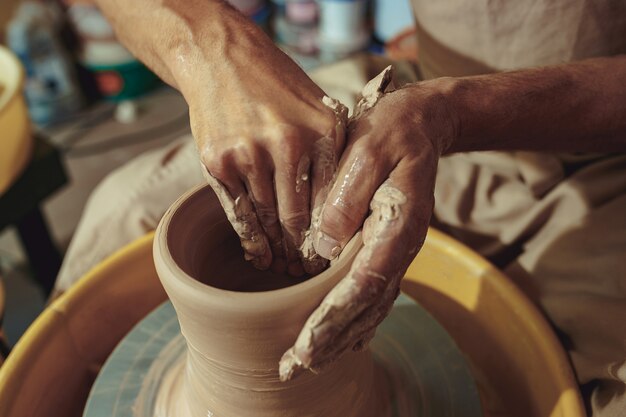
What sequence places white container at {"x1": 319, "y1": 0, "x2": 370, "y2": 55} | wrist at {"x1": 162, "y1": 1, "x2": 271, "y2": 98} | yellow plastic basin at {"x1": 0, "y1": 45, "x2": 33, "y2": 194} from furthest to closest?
white container at {"x1": 319, "y1": 0, "x2": 370, "y2": 55}
yellow plastic basin at {"x1": 0, "y1": 45, "x2": 33, "y2": 194}
wrist at {"x1": 162, "y1": 1, "x2": 271, "y2": 98}

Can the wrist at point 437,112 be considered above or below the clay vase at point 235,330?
above

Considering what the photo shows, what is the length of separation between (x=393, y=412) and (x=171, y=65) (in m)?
0.66

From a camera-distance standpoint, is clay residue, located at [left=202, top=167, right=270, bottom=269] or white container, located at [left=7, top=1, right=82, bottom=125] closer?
clay residue, located at [left=202, top=167, right=270, bottom=269]

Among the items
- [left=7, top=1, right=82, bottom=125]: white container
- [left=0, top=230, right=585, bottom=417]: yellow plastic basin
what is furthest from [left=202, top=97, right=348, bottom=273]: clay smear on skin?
[left=7, top=1, right=82, bottom=125]: white container

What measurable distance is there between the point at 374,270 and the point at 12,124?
4.29 ft

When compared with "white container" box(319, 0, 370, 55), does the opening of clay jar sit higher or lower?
higher

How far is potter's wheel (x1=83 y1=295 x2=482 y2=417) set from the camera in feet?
3.29

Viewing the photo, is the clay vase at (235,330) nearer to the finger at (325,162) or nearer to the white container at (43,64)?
the finger at (325,162)

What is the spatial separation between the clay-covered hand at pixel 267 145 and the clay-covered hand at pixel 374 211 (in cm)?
4

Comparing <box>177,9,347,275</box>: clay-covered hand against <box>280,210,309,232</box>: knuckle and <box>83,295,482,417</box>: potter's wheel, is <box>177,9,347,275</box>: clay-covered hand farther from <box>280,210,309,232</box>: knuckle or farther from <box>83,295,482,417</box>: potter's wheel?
<box>83,295,482,417</box>: potter's wheel

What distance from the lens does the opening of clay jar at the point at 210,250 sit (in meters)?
0.84

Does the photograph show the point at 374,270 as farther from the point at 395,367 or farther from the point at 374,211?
the point at 395,367

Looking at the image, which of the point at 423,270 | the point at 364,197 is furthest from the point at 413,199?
the point at 423,270

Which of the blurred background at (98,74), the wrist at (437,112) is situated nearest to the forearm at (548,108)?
the wrist at (437,112)
